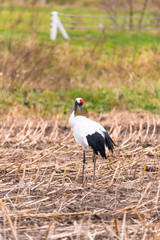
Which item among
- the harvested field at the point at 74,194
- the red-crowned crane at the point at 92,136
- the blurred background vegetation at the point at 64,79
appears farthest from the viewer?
the blurred background vegetation at the point at 64,79

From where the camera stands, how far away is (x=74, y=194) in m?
3.87

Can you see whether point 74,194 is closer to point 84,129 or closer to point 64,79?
point 84,129

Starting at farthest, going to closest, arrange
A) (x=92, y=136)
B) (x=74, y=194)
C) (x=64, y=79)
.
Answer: (x=64, y=79) < (x=92, y=136) < (x=74, y=194)

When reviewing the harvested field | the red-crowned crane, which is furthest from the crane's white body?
the harvested field

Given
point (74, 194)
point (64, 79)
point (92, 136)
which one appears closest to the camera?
point (74, 194)

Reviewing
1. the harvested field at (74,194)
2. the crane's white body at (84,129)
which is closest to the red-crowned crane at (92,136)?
the crane's white body at (84,129)

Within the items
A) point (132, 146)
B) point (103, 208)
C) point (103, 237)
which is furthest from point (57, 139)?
point (103, 237)

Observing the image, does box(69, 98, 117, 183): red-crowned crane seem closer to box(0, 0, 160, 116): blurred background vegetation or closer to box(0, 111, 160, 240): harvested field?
box(0, 111, 160, 240): harvested field

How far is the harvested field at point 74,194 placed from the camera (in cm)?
313

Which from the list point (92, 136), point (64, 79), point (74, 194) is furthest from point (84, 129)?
point (64, 79)

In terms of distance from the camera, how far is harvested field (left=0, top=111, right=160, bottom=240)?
3127 mm

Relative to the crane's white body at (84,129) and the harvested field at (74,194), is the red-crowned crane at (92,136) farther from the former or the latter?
the harvested field at (74,194)

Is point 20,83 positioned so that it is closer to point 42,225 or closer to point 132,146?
point 132,146

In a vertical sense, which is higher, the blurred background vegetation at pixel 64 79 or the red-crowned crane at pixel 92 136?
the red-crowned crane at pixel 92 136
